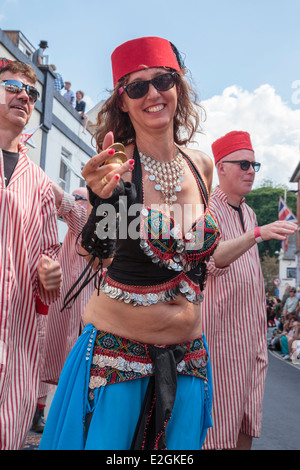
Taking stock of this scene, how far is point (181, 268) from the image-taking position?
7.09ft

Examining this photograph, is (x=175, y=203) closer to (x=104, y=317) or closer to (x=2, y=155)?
(x=104, y=317)

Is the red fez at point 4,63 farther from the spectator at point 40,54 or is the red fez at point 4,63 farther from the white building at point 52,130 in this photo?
the spectator at point 40,54

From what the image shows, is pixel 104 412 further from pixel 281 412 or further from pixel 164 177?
pixel 281 412

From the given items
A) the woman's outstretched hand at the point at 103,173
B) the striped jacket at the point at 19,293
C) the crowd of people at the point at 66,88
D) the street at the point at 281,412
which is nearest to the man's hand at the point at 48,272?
the striped jacket at the point at 19,293

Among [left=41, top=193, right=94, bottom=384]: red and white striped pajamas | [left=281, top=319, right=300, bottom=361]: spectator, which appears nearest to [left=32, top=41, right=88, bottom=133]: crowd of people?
[left=281, top=319, right=300, bottom=361]: spectator

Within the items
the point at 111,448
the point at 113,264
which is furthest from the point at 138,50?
the point at 111,448

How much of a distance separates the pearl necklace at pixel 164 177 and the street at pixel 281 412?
3414 millimetres

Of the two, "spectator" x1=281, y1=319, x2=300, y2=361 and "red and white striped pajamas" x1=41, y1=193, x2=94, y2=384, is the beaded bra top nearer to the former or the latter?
"red and white striped pajamas" x1=41, y1=193, x2=94, y2=384

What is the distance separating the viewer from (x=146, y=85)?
7.54 feet

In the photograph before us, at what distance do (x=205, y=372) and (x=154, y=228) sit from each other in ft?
2.09

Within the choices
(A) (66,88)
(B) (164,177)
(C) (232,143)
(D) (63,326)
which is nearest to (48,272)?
(B) (164,177)

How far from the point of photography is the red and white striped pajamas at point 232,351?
3.71 meters

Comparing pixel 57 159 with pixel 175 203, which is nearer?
pixel 175 203

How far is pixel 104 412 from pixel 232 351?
1921mm
